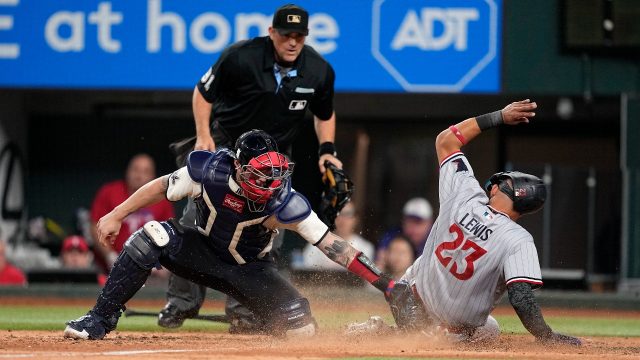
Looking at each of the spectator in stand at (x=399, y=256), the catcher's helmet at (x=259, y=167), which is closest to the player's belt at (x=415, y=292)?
the catcher's helmet at (x=259, y=167)

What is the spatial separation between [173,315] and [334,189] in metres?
1.35

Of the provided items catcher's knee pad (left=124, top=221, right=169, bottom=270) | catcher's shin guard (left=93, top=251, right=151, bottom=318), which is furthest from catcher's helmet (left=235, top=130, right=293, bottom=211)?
catcher's shin guard (left=93, top=251, right=151, bottom=318)

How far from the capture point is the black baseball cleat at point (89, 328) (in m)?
6.56

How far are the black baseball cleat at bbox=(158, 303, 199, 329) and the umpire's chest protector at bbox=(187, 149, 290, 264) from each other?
3.46ft

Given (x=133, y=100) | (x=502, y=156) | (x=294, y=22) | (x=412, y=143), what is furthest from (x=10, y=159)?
(x=294, y=22)

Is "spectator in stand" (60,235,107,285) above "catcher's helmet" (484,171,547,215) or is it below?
below

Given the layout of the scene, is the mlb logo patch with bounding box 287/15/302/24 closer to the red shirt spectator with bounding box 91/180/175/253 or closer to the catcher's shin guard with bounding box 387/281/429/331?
the catcher's shin guard with bounding box 387/281/429/331

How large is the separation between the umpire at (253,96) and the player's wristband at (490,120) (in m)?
1.21

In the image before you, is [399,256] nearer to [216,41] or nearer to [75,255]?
[216,41]

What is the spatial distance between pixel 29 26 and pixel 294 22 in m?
5.73

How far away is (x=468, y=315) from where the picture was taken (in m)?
6.75

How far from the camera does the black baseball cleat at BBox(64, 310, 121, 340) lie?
258 inches

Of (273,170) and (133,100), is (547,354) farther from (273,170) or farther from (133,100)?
(133,100)

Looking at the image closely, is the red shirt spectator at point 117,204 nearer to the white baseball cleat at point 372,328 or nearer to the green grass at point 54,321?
the green grass at point 54,321
